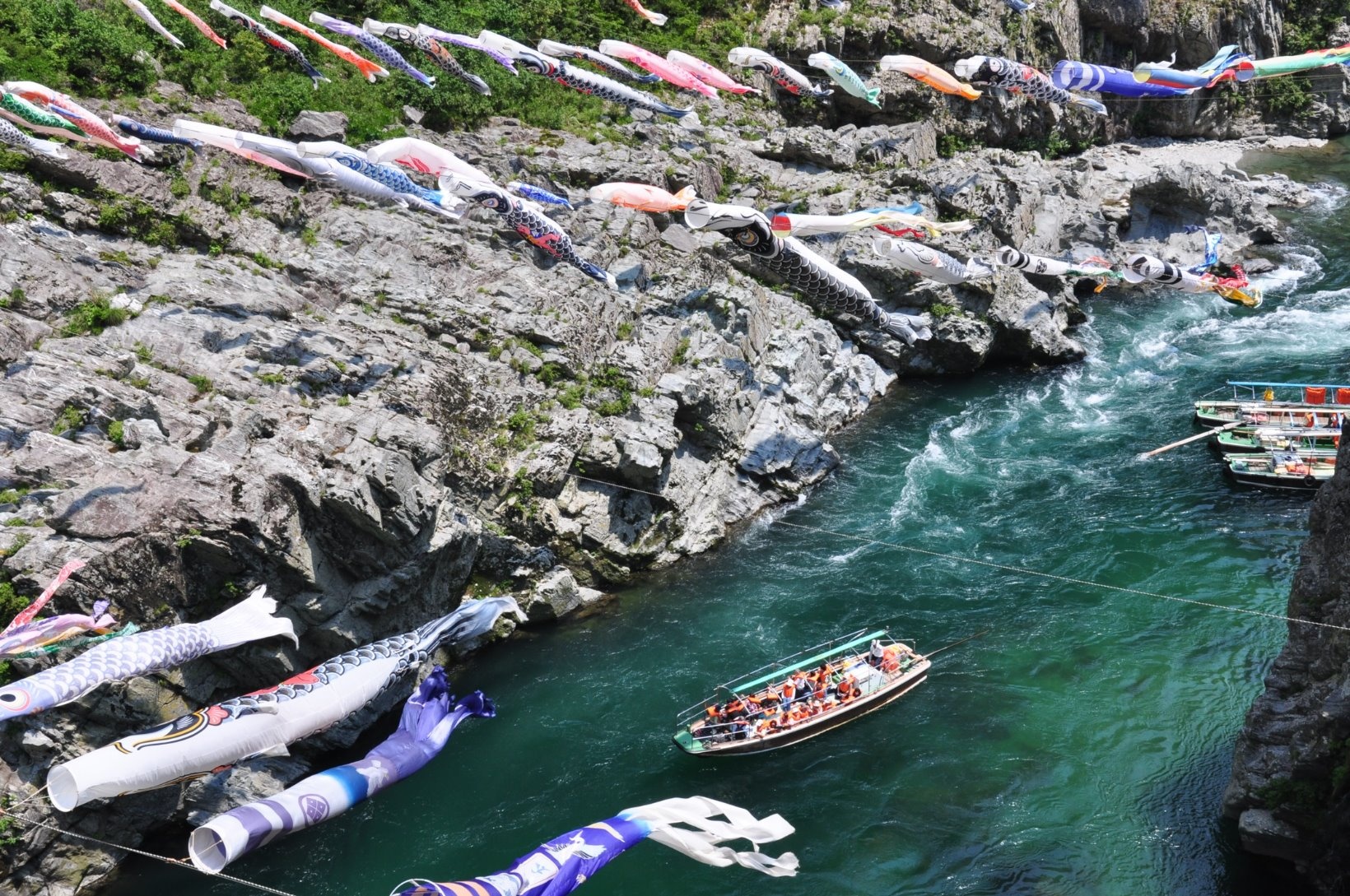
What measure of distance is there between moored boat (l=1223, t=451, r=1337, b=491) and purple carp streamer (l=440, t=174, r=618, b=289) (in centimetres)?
2026

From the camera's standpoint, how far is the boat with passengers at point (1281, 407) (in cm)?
3369

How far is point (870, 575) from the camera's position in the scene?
2875 centimetres

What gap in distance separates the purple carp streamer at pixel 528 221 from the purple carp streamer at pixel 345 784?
13.5 m

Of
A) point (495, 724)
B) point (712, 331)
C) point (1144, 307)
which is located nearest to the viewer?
point (495, 724)

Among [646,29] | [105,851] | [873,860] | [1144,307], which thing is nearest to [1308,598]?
[873,860]

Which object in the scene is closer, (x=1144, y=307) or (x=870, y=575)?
(x=870, y=575)

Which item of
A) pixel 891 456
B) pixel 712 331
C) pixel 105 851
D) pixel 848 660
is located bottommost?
pixel 105 851

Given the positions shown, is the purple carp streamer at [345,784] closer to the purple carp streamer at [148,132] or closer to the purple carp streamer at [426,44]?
the purple carp streamer at [148,132]

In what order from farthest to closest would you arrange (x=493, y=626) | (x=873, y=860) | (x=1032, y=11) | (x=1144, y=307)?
1. (x=1032, y=11)
2. (x=1144, y=307)
3. (x=493, y=626)
4. (x=873, y=860)

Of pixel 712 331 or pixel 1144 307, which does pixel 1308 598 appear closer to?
pixel 712 331

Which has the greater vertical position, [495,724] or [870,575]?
[870,575]

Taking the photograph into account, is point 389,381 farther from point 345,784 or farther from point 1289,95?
point 1289,95

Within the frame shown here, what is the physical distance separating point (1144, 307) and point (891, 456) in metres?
16.7

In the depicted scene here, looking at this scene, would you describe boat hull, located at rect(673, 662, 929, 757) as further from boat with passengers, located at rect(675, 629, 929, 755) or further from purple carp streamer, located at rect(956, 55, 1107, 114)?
purple carp streamer, located at rect(956, 55, 1107, 114)
